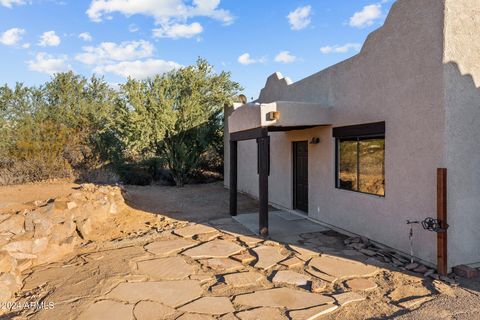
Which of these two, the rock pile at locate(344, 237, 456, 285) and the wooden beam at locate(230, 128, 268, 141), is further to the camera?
the wooden beam at locate(230, 128, 268, 141)

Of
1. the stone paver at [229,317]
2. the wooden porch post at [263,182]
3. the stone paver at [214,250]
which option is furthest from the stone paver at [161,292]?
the wooden porch post at [263,182]

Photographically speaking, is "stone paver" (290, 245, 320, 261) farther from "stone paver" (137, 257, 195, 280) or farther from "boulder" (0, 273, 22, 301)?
"boulder" (0, 273, 22, 301)

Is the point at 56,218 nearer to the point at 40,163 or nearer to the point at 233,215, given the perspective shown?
the point at 233,215

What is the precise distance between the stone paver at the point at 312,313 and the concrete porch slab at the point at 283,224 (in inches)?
119

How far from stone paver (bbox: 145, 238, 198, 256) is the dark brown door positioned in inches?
151

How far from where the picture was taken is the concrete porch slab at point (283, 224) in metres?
7.58

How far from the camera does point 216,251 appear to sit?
625 cm

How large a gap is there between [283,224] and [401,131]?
377 centimetres

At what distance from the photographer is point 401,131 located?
19.1 feet

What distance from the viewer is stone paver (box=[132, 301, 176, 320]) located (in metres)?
3.84

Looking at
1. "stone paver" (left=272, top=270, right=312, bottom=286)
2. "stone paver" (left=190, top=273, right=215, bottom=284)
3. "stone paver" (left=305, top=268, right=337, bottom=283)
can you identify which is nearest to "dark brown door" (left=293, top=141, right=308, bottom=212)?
"stone paver" (left=305, top=268, right=337, bottom=283)

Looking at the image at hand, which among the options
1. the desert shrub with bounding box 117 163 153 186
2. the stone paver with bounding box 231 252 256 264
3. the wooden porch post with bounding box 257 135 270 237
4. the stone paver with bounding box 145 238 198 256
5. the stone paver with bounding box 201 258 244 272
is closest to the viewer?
the stone paver with bounding box 201 258 244 272

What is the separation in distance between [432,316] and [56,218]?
6.90m

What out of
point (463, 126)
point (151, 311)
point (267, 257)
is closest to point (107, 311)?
point (151, 311)
